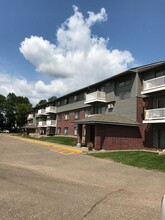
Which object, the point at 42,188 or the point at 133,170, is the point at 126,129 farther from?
the point at 42,188

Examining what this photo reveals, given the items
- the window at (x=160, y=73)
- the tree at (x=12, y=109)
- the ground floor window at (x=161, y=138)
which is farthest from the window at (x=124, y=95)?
the tree at (x=12, y=109)

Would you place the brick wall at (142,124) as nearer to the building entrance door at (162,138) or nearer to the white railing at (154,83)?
the building entrance door at (162,138)

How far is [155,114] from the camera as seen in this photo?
21672 millimetres

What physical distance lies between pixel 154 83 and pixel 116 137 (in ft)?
21.3

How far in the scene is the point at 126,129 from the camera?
76.4 ft

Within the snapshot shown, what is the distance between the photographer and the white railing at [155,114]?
21.0 m

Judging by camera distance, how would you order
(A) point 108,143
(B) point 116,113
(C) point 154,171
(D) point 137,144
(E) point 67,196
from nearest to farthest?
(E) point 67,196 < (C) point 154,171 < (A) point 108,143 < (D) point 137,144 < (B) point 116,113

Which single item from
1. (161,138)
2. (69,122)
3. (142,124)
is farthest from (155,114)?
(69,122)

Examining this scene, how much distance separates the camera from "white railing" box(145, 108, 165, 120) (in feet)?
68.7

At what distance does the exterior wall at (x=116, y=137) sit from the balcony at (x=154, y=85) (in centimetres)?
431

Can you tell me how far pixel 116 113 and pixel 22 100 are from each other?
72102mm

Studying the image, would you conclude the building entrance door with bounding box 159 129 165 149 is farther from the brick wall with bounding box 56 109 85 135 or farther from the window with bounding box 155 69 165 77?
the brick wall with bounding box 56 109 85 135

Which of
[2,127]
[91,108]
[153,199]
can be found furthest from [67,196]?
[2,127]

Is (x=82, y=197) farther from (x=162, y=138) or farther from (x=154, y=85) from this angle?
(x=162, y=138)
